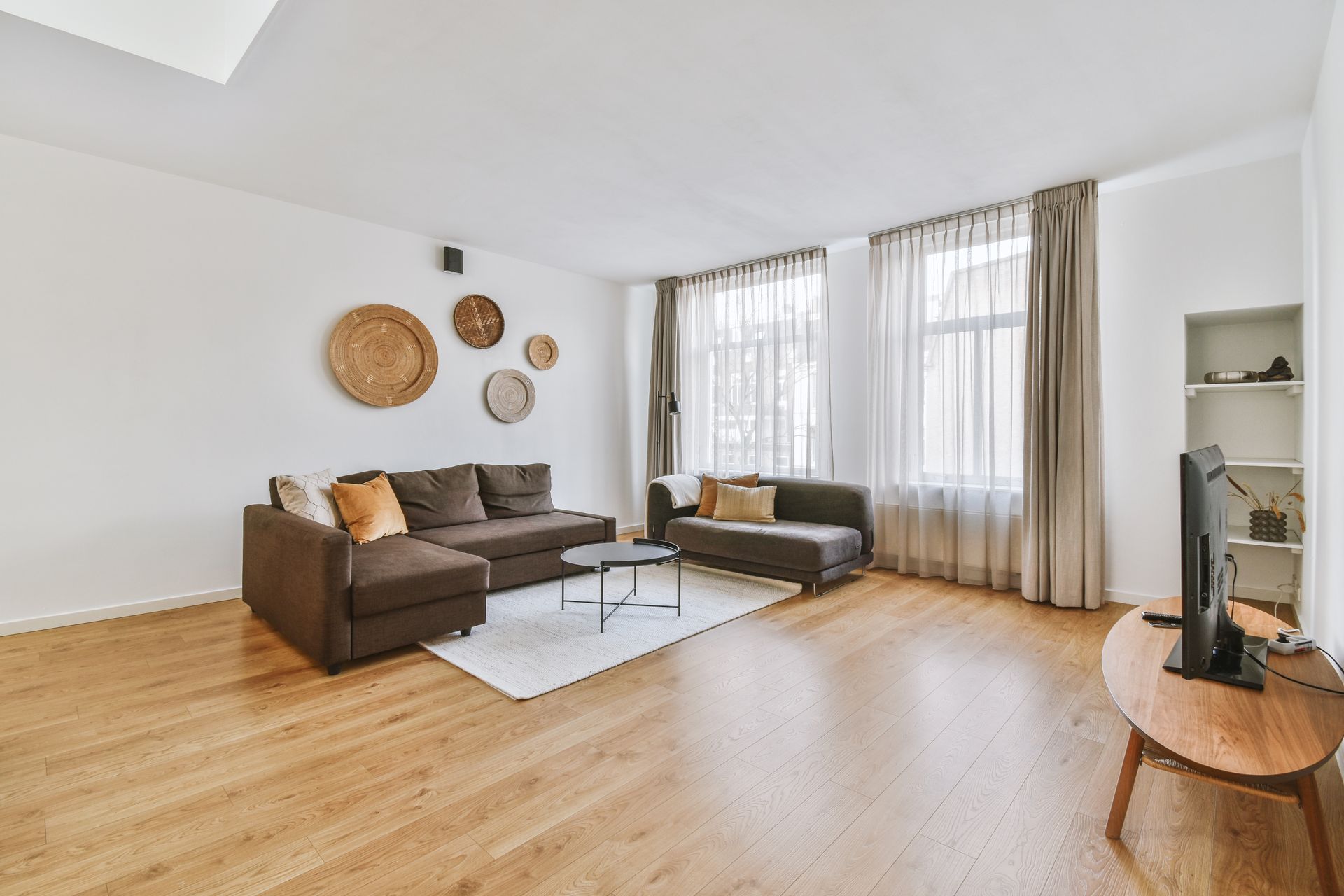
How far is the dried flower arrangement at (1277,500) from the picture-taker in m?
3.41

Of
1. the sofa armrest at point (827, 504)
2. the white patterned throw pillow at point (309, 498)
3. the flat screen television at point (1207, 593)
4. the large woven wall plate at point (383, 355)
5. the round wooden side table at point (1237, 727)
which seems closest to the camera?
the round wooden side table at point (1237, 727)

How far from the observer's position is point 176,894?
149 cm

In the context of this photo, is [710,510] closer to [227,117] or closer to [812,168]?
[812,168]

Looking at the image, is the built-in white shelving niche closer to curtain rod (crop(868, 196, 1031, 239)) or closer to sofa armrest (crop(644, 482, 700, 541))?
curtain rod (crop(868, 196, 1031, 239))

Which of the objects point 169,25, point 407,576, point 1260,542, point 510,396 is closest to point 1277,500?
point 1260,542

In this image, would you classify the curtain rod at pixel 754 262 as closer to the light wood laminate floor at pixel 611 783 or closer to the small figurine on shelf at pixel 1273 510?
the small figurine on shelf at pixel 1273 510

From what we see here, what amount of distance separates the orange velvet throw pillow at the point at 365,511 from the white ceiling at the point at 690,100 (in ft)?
6.23

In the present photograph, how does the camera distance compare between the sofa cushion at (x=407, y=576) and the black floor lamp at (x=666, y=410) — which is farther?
the black floor lamp at (x=666, y=410)

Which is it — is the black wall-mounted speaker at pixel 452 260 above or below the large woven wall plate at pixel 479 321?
above

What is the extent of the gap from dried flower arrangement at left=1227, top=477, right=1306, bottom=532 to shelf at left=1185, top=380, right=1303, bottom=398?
515mm

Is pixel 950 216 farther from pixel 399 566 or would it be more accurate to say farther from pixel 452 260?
pixel 399 566

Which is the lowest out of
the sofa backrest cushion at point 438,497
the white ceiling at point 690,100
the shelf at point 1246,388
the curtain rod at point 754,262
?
the sofa backrest cushion at point 438,497

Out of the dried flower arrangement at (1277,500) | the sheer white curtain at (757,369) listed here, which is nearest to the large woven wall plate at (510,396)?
the sheer white curtain at (757,369)

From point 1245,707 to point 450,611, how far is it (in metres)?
3.06
